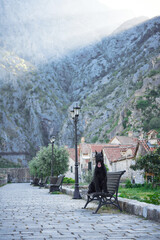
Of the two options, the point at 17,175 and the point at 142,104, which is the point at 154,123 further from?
the point at 17,175

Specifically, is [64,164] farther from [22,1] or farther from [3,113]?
[22,1]

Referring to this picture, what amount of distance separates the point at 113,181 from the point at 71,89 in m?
122

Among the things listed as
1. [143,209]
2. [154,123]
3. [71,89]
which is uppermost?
[71,89]

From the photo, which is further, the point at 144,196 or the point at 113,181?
the point at 144,196

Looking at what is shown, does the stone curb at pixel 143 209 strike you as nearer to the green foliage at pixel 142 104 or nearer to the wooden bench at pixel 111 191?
the wooden bench at pixel 111 191

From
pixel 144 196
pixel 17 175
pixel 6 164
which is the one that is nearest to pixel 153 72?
pixel 17 175

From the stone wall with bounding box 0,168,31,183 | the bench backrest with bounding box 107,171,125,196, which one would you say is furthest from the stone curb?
the stone wall with bounding box 0,168,31,183

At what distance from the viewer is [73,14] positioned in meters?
176

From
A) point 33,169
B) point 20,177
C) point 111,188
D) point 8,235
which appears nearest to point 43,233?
point 8,235

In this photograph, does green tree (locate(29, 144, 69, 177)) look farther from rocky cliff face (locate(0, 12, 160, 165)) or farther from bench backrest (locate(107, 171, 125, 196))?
rocky cliff face (locate(0, 12, 160, 165))

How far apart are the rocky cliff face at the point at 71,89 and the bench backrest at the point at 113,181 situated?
8337 centimetres

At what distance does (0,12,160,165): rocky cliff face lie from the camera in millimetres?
100625

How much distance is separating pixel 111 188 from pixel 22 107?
103616 mm

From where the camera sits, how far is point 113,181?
7766mm
